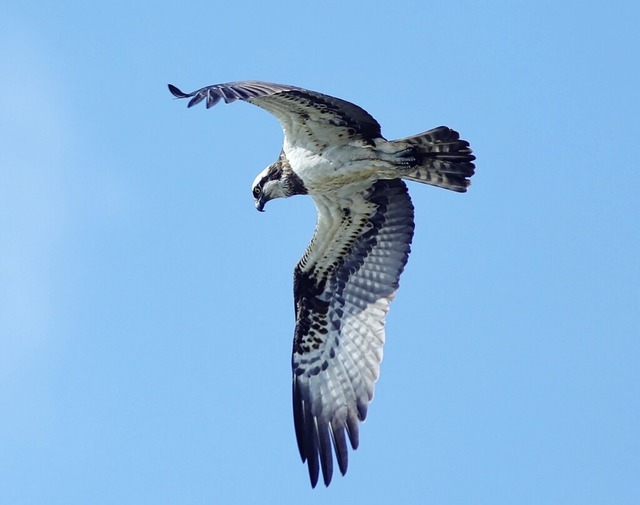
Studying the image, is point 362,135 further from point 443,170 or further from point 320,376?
point 320,376

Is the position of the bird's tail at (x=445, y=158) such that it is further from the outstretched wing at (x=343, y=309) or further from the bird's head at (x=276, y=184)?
the bird's head at (x=276, y=184)

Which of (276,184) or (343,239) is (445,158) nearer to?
(343,239)

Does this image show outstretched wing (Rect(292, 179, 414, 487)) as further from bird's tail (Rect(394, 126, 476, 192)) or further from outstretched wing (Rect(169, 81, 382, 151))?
outstretched wing (Rect(169, 81, 382, 151))

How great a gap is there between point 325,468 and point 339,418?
0.51 meters

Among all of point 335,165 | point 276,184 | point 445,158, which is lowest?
point 445,158

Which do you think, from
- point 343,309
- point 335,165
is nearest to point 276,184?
point 335,165

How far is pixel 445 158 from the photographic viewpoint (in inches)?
465

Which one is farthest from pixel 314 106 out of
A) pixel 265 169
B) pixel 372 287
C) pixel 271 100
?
pixel 372 287

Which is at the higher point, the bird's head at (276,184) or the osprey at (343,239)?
the bird's head at (276,184)

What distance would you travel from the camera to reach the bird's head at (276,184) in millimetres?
12094

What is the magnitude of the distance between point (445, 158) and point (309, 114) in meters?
1.35

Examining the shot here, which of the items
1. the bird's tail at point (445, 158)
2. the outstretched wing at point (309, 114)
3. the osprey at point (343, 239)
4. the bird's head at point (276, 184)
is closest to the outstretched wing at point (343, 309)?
the osprey at point (343, 239)

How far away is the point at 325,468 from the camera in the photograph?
39.8 feet

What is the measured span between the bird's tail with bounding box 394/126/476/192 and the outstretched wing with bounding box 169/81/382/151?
0.41 meters
